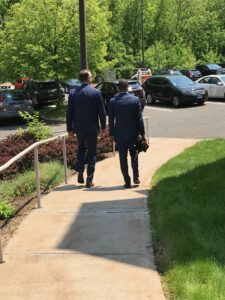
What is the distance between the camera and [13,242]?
556 cm

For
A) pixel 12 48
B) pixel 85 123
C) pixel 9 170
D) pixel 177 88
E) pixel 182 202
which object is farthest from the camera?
pixel 177 88

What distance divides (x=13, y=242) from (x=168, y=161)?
5095 mm

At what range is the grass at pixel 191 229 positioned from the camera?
163 inches

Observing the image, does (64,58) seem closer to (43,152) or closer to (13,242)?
(43,152)

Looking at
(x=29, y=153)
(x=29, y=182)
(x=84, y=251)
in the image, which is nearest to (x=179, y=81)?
(x=29, y=153)

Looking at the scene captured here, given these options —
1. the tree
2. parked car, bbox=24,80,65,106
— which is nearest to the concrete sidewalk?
the tree

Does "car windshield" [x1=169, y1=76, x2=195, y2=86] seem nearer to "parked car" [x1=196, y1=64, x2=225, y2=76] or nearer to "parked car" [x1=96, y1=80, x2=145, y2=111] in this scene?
"parked car" [x1=96, y1=80, x2=145, y2=111]

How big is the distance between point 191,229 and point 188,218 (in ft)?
1.29

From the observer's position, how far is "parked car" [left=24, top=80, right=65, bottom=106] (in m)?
26.9

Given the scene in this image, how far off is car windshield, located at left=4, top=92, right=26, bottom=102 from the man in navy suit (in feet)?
52.4

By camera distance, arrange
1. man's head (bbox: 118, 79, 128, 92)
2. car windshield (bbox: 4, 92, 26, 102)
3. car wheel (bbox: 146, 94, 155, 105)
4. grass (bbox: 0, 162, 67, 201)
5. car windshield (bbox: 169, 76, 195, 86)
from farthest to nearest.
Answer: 1. car wheel (bbox: 146, 94, 155, 105)
2. car windshield (bbox: 169, 76, 195, 86)
3. car windshield (bbox: 4, 92, 26, 102)
4. grass (bbox: 0, 162, 67, 201)
5. man's head (bbox: 118, 79, 128, 92)

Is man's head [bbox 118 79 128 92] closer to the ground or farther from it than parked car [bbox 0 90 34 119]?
farther from it

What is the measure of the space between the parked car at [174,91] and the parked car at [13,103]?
7.17 meters

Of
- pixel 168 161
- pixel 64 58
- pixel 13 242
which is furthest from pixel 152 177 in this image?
pixel 64 58
